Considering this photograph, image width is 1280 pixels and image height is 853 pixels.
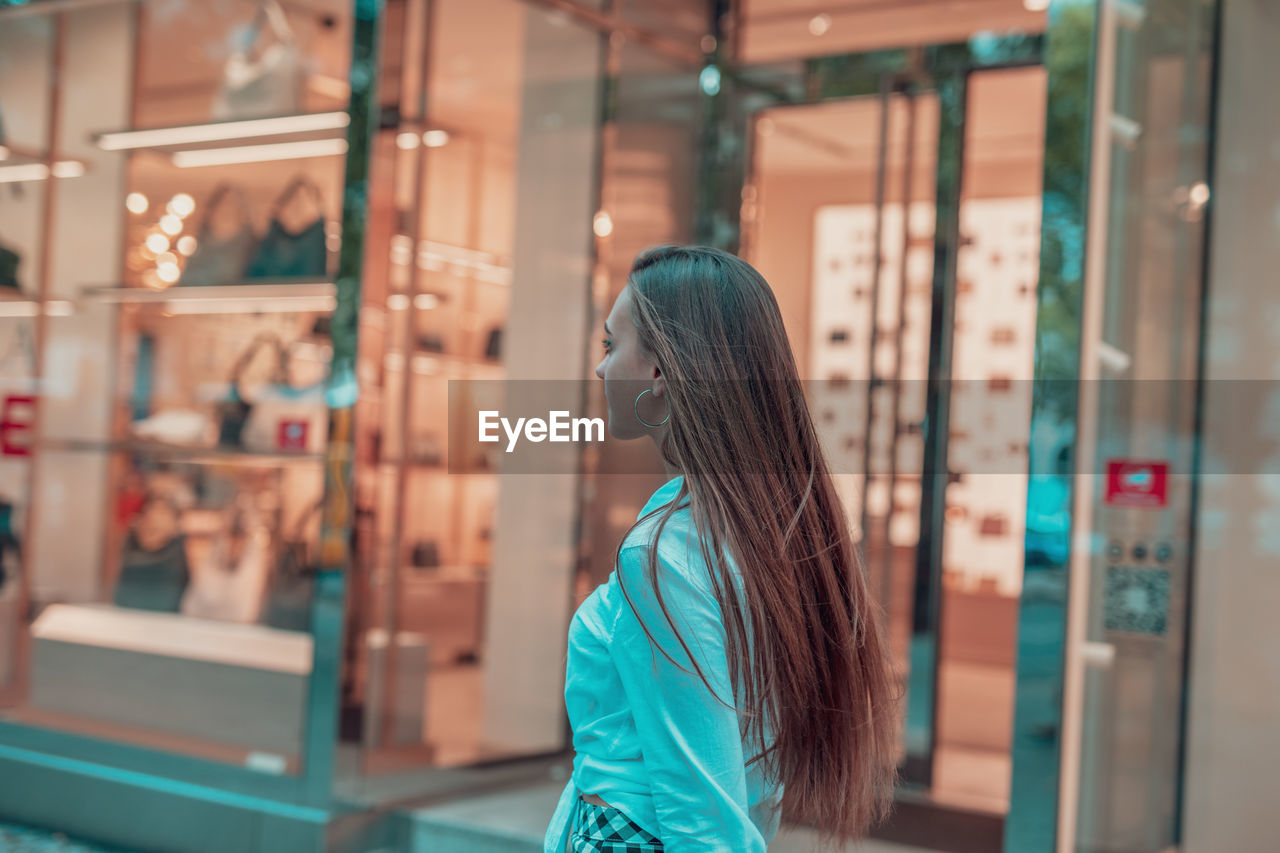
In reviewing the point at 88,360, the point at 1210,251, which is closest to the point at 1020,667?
the point at 1210,251

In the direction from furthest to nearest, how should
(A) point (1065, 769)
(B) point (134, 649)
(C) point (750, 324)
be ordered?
1. (B) point (134, 649)
2. (A) point (1065, 769)
3. (C) point (750, 324)

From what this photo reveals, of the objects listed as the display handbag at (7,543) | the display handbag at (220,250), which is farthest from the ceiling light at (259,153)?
the display handbag at (7,543)

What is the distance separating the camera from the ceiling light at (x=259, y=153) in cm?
425

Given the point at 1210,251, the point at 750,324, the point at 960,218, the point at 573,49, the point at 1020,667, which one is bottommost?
the point at 1020,667

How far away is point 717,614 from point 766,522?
114 mm

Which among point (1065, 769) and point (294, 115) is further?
point (294, 115)

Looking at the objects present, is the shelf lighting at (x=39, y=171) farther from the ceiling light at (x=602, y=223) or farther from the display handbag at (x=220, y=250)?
the ceiling light at (x=602, y=223)

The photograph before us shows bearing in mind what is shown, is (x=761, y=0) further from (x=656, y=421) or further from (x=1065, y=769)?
(x=656, y=421)

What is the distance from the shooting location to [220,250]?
452cm

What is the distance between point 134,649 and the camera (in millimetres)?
4547

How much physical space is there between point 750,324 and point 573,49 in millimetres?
3664

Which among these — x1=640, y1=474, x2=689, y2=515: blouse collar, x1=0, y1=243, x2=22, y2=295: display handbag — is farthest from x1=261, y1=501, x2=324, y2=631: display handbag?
x1=640, y1=474, x2=689, y2=515: blouse collar

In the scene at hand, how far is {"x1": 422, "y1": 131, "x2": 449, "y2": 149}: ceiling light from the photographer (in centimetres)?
428

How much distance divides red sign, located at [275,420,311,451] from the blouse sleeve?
3.17 m
